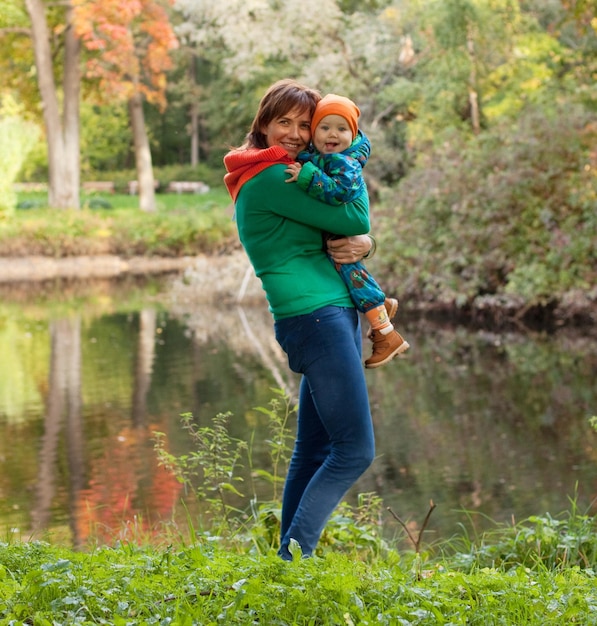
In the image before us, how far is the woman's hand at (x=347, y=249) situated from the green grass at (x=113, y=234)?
829 inches

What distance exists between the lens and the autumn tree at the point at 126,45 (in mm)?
25531

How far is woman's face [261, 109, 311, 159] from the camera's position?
3.64 m

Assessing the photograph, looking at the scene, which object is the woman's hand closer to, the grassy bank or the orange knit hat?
the orange knit hat

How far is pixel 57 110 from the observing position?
28.7m

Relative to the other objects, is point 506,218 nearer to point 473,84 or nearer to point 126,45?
point 473,84

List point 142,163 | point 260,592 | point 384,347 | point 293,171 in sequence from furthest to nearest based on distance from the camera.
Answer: point 142,163 < point 384,347 < point 293,171 < point 260,592

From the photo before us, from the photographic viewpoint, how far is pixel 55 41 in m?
30.3

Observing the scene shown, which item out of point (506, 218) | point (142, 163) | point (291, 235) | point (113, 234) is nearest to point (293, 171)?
point (291, 235)

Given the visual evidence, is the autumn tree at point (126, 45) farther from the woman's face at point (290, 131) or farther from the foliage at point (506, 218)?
the woman's face at point (290, 131)

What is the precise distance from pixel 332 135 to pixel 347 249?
37 cm

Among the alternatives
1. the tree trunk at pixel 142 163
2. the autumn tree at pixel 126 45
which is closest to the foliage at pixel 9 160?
the autumn tree at pixel 126 45

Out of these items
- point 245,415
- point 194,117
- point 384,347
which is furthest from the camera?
point 194,117

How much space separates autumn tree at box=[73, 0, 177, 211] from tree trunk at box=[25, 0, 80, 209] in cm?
54

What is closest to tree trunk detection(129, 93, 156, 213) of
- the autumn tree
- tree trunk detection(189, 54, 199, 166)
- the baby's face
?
the autumn tree
